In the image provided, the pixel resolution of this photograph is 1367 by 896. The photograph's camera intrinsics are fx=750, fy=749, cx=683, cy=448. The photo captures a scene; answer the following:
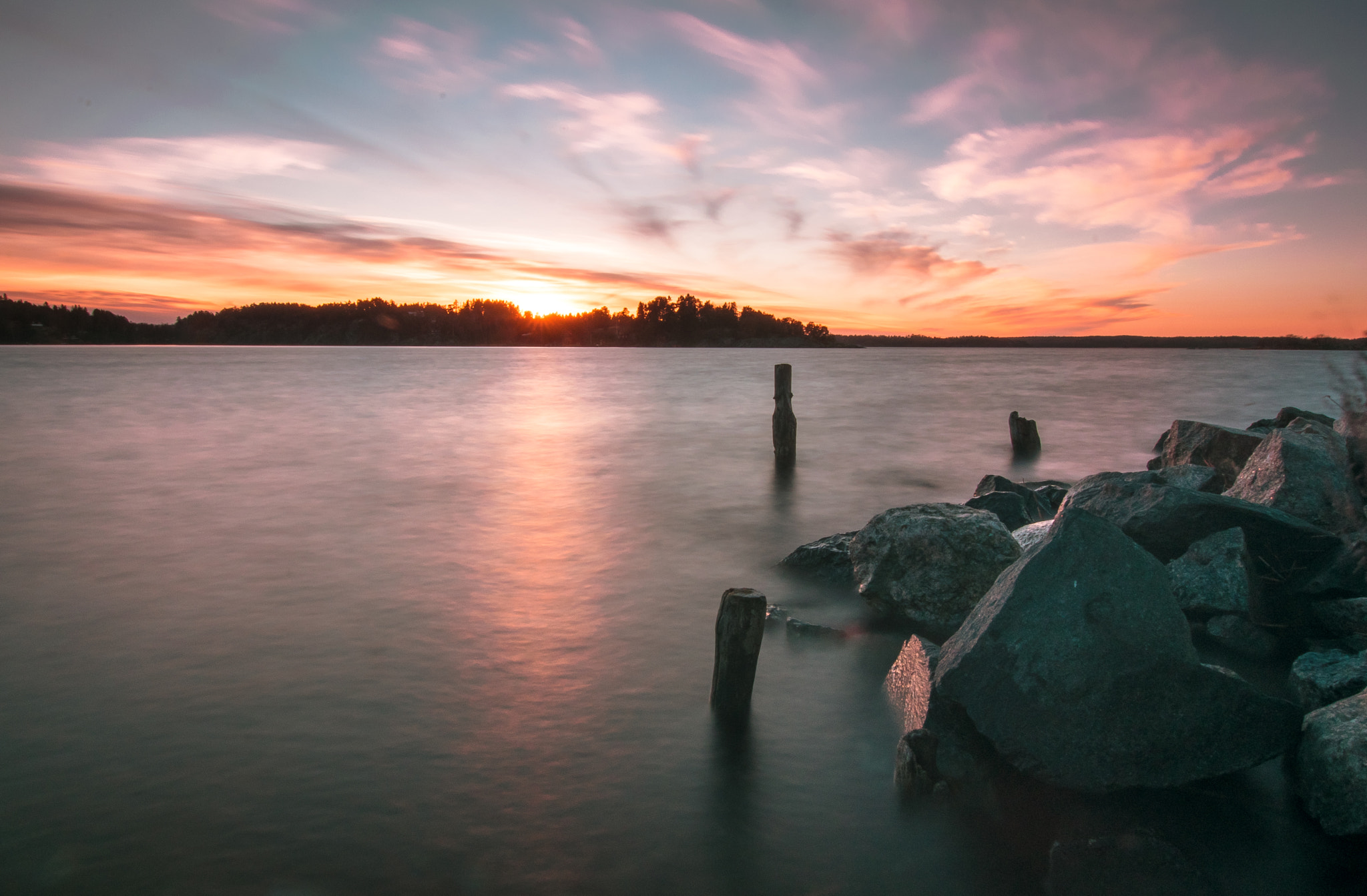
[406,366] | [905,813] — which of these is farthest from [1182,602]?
[406,366]

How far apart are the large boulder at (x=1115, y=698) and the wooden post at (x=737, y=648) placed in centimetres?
163

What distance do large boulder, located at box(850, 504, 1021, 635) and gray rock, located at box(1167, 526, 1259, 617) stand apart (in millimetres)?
1406

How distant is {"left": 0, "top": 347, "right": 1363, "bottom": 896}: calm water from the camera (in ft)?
14.1

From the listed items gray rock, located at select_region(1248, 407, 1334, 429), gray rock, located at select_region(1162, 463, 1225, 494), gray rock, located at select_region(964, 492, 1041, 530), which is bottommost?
gray rock, located at select_region(964, 492, 1041, 530)

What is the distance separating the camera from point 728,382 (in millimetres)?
61031

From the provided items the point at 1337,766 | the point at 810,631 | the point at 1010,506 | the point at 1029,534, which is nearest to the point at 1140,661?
the point at 1337,766

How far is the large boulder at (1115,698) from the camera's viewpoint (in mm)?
4434

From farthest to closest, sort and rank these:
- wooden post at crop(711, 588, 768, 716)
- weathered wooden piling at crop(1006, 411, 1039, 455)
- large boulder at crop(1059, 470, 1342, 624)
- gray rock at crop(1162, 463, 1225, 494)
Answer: weathered wooden piling at crop(1006, 411, 1039, 455) → gray rock at crop(1162, 463, 1225, 494) → large boulder at crop(1059, 470, 1342, 624) → wooden post at crop(711, 588, 768, 716)

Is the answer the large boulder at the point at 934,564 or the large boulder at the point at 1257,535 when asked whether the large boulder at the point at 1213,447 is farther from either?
the large boulder at the point at 934,564

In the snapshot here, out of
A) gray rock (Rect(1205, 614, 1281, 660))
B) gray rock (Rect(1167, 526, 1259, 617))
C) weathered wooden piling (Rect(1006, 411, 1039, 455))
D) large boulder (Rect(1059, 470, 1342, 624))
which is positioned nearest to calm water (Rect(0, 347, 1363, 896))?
gray rock (Rect(1205, 614, 1281, 660))

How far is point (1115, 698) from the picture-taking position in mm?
4441

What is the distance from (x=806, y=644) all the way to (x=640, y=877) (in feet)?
10.9

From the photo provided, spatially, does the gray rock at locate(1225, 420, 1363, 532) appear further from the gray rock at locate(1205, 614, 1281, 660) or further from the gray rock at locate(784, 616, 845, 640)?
the gray rock at locate(784, 616, 845, 640)

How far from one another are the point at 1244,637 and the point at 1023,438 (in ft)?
47.7
